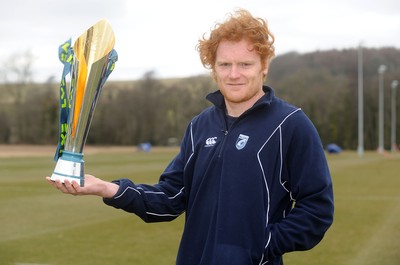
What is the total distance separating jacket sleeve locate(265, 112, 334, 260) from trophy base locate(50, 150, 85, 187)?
887mm

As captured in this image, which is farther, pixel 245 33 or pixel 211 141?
pixel 211 141

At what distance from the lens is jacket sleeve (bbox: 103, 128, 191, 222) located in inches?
132

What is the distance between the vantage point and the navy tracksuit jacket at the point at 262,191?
122 inches

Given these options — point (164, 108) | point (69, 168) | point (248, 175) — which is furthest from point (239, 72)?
point (164, 108)

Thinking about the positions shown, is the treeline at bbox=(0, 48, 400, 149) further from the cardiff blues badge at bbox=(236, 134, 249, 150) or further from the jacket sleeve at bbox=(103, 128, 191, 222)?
the cardiff blues badge at bbox=(236, 134, 249, 150)

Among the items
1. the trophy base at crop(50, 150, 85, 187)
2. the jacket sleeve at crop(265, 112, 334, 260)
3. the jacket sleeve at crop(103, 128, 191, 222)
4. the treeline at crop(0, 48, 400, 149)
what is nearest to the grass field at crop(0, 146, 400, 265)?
the jacket sleeve at crop(103, 128, 191, 222)

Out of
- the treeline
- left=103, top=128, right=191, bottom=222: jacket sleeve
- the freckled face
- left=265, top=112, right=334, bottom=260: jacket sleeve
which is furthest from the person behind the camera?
the treeline

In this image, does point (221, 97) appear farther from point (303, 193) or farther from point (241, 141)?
point (303, 193)

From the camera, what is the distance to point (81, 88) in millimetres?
2895

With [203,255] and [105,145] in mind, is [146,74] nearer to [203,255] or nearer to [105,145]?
[105,145]

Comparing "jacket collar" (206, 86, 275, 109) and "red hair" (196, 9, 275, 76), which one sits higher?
"red hair" (196, 9, 275, 76)

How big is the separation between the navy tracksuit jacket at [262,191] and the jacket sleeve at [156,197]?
0.26 meters

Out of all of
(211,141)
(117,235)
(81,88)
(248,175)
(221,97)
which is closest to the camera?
(81,88)

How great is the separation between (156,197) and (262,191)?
0.63 m
